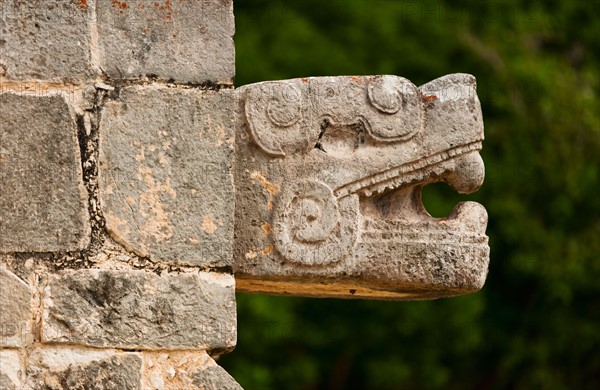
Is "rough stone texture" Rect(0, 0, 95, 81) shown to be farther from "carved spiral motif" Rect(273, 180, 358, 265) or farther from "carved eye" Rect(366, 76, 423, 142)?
"carved eye" Rect(366, 76, 423, 142)

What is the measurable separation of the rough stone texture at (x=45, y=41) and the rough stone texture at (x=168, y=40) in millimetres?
55

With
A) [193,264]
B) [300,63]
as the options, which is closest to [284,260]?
[193,264]

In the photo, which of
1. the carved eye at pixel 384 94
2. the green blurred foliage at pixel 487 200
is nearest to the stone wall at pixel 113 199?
the carved eye at pixel 384 94

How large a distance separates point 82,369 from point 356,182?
0.92m

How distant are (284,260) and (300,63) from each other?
6847 millimetres

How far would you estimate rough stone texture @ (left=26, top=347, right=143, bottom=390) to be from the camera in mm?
2881

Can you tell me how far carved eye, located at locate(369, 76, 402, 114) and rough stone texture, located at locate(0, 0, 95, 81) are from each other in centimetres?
79

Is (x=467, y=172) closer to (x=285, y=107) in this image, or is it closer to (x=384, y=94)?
(x=384, y=94)

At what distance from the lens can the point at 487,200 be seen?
1035 centimetres

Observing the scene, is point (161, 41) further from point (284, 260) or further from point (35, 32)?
point (284, 260)

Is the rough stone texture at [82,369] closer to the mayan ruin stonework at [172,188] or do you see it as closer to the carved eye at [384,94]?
the mayan ruin stonework at [172,188]

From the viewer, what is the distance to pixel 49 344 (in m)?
2.90

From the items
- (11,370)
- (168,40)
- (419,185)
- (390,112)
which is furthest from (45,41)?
(419,185)

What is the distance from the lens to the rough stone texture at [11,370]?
2.84 meters
